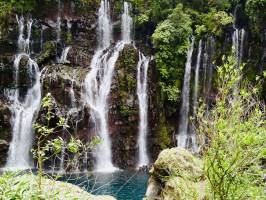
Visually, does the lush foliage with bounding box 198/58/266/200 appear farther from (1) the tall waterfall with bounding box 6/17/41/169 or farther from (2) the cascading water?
(2) the cascading water

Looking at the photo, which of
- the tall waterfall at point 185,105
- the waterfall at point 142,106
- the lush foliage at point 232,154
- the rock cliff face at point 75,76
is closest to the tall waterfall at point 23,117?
the rock cliff face at point 75,76

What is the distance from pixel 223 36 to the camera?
95.5ft

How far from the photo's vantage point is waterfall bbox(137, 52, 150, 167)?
27.2 meters

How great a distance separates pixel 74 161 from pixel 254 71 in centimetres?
2436

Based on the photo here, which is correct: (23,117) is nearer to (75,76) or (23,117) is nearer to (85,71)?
(75,76)

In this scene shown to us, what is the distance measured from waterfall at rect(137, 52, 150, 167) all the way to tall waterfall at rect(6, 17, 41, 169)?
699 centimetres

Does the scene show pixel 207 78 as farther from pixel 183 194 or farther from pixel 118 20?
pixel 183 194

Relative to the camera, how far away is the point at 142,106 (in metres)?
27.7

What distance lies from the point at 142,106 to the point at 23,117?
8.11 m

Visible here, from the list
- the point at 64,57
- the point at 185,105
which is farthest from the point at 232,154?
the point at 64,57

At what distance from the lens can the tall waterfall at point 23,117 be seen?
25422mm

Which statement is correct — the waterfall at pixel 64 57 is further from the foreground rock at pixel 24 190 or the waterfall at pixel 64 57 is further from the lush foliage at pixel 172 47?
the foreground rock at pixel 24 190

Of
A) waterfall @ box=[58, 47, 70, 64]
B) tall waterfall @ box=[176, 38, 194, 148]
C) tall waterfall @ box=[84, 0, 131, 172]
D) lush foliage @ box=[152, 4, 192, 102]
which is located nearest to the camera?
tall waterfall @ box=[84, 0, 131, 172]

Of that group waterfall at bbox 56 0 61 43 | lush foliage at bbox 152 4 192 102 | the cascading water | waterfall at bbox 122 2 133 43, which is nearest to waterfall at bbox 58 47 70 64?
waterfall at bbox 56 0 61 43
